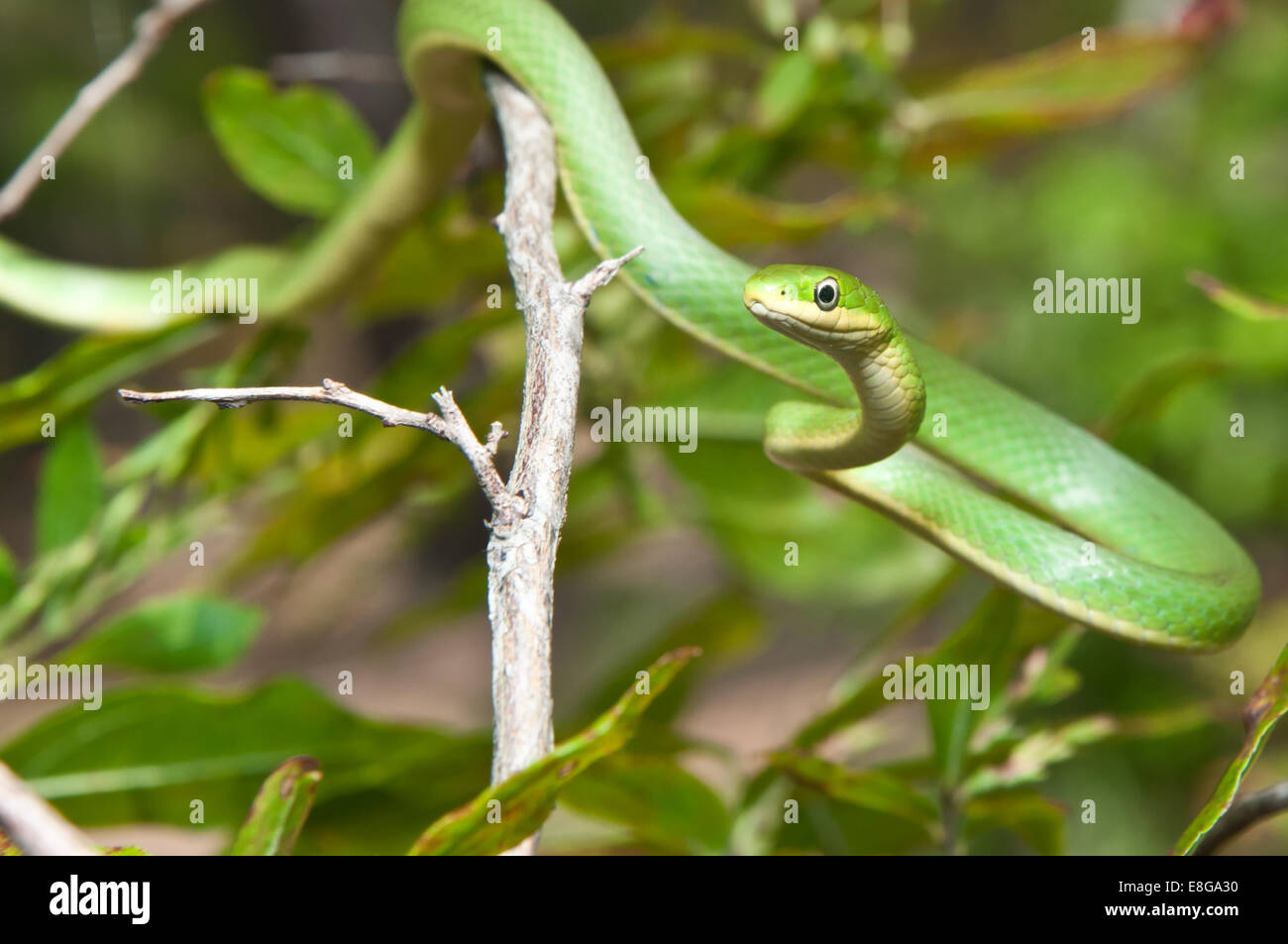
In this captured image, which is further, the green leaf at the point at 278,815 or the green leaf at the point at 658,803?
the green leaf at the point at 658,803

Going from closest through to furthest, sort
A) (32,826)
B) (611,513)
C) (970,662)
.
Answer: (32,826)
(970,662)
(611,513)

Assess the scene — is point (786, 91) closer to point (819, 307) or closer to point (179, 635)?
point (819, 307)

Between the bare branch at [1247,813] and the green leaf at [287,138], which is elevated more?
the green leaf at [287,138]

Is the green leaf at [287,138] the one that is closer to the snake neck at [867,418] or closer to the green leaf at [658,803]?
the snake neck at [867,418]

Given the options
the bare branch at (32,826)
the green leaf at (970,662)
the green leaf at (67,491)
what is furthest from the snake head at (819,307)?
the green leaf at (67,491)

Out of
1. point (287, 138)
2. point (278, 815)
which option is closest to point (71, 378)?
point (287, 138)

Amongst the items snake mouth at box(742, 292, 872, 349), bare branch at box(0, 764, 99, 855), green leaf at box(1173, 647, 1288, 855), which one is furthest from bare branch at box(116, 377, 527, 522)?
green leaf at box(1173, 647, 1288, 855)

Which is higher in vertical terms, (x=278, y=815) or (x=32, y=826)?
(x=32, y=826)
